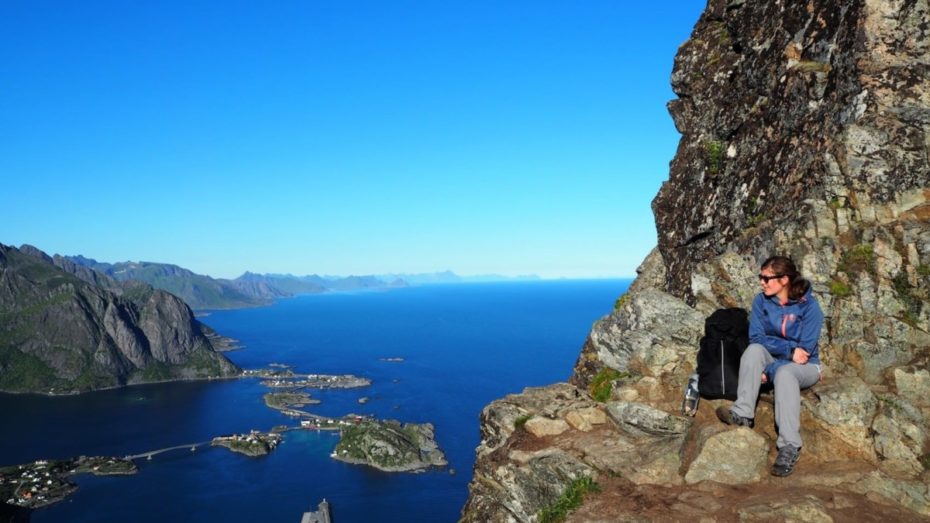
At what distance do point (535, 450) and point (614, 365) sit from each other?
4.19 metres

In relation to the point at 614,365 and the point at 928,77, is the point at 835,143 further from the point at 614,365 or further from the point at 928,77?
the point at 614,365

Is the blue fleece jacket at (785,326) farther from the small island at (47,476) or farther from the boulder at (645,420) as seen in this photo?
the small island at (47,476)

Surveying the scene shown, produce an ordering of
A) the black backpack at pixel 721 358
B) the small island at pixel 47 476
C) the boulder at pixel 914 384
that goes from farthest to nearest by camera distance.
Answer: the small island at pixel 47 476 → the black backpack at pixel 721 358 → the boulder at pixel 914 384

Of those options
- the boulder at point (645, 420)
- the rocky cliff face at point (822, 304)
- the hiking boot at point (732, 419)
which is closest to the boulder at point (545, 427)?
the rocky cliff face at point (822, 304)

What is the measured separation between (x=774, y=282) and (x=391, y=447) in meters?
135

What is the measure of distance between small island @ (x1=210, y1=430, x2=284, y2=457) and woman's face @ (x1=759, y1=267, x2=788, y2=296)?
503 ft

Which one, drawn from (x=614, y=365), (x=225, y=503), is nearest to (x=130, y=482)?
(x=225, y=503)

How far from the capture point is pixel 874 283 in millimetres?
13391

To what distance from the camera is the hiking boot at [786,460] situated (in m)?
11.1

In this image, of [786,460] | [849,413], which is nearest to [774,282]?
[849,413]

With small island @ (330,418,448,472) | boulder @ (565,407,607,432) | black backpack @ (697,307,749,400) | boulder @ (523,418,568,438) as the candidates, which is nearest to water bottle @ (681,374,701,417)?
black backpack @ (697,307,749,400)

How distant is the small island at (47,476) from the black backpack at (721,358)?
144054 mm

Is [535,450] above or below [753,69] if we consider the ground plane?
below

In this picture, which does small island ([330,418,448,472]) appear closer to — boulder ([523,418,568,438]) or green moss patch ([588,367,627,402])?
green moss patch ([588,367,627,402])
